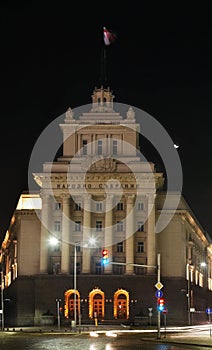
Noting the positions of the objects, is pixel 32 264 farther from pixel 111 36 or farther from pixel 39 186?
pixel 111 36

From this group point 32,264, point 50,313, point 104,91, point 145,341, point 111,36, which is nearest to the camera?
point 145,341

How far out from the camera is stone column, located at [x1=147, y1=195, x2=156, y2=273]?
111625 mm

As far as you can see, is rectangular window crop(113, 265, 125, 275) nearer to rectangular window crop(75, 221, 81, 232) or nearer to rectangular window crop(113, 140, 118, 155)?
rectangular window crop(75, 221, 81, 232)

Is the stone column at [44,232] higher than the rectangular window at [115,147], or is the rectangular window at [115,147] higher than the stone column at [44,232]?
the rectangular window at [115,147]

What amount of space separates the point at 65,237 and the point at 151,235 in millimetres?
13082

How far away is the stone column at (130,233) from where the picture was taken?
111500mm

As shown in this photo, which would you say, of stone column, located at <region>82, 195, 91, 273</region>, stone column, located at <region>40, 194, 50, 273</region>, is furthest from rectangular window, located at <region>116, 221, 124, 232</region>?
stone column, located at <region>40, 194, 50, 273</region>

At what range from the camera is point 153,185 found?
114 meters

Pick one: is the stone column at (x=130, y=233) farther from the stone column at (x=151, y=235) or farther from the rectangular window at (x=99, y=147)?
the rectangular window at (x=99, y=147)

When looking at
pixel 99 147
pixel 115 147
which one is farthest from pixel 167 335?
pixel 99 147

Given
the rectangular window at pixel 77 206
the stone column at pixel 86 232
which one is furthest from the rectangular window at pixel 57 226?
the stone column at pixel 86 232

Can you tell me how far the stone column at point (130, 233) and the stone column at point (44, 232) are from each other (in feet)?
40.1

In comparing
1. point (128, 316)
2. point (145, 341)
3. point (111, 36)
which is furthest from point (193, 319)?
point (145, 341)

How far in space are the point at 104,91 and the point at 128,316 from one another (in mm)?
38154
